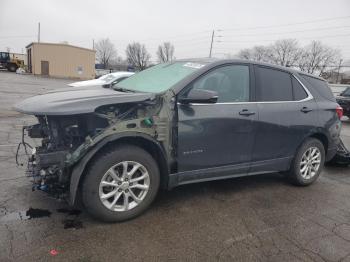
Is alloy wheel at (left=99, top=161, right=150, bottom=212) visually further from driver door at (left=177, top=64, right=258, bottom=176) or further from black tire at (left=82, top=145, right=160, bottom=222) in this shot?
driver door at (left=177, top=64, right=258, bottom=176)

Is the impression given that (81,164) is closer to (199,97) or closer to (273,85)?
(199,97)

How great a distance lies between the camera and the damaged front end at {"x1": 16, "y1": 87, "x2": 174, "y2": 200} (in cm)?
293

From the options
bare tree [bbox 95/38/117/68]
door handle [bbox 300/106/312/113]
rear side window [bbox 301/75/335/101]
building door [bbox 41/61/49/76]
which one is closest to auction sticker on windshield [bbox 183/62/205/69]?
door handle [bbox 300/106/312/113]

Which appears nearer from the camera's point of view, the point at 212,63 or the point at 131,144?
the point at 131,144

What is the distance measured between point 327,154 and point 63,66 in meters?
45.5

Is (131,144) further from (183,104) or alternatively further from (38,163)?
(38,163)

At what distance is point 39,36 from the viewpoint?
67500 mm

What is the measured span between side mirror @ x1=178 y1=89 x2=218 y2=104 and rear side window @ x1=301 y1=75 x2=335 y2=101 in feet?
6.87

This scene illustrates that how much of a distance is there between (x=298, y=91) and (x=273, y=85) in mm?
543

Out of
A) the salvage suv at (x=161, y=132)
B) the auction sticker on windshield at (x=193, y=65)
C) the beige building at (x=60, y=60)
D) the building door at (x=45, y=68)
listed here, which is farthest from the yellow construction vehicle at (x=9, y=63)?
the auction sticker on windshield at (x=193, y=65)

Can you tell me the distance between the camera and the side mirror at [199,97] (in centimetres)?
317

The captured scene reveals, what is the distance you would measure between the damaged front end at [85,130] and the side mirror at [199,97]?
16 centimetres

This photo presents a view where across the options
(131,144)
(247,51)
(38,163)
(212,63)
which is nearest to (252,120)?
(212,63)

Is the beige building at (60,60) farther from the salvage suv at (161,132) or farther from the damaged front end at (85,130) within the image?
the damaged front end at (85,130)
